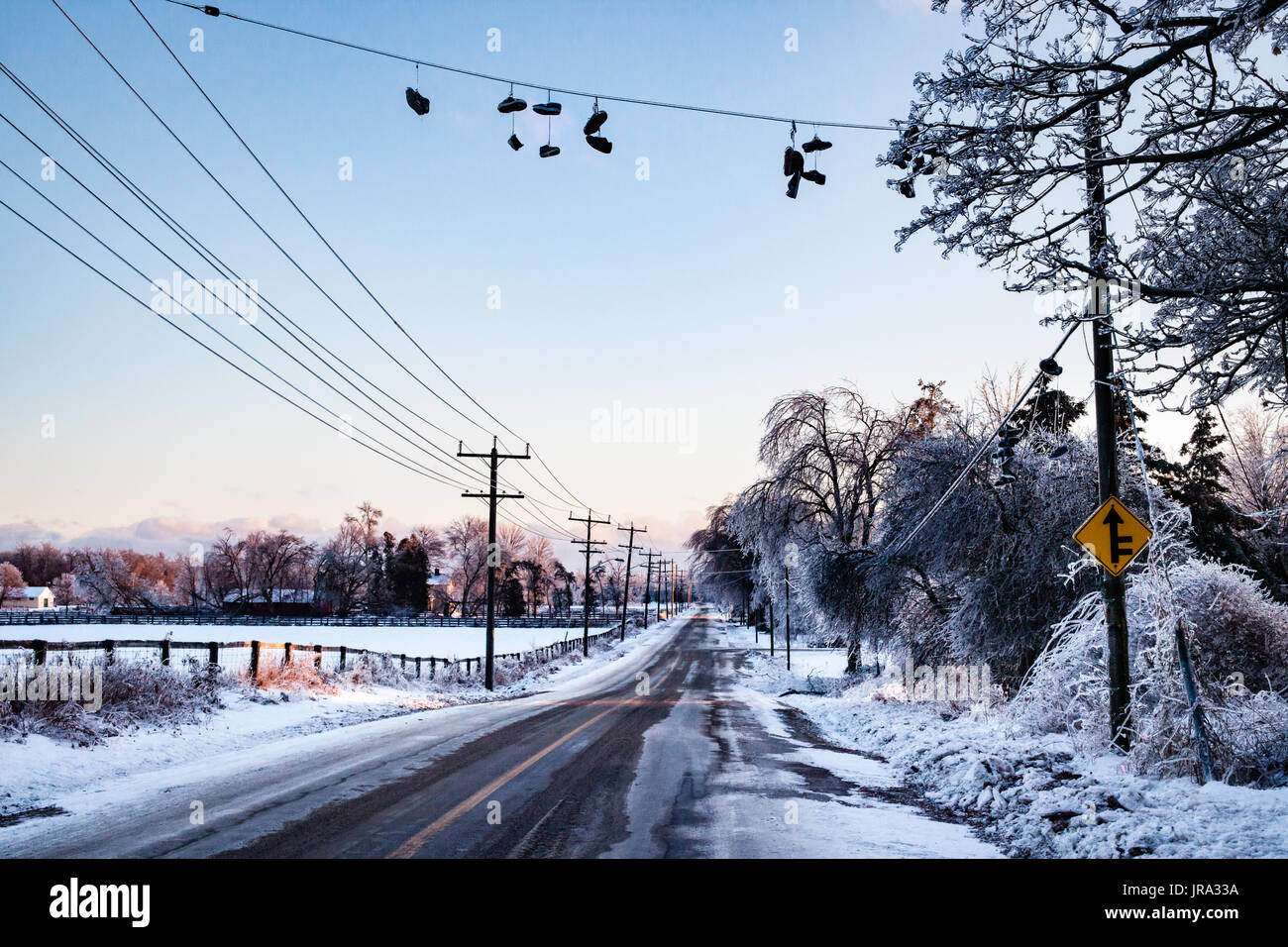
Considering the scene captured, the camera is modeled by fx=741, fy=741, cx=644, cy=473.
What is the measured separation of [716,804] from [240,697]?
11000 millimetres

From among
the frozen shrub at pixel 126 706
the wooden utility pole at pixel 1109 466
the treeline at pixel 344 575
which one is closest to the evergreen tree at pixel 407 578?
the treeline at pixel 344 575

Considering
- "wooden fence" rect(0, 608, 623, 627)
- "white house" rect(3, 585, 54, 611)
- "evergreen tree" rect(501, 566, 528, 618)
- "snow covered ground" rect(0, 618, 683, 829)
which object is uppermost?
"snow covered ground" rect(0, 618, 683, 829)

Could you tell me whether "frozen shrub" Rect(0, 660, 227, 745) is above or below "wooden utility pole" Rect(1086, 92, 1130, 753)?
below

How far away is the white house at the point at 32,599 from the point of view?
132625 mm

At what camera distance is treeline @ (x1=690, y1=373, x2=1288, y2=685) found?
15359 mm

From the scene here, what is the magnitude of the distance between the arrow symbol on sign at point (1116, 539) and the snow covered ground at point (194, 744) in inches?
434

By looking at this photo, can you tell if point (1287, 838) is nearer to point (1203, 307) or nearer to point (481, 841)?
point (1203, 307)

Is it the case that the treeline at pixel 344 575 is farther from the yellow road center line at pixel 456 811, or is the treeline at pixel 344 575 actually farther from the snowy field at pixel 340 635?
the yellow road center line at pixel 456 811

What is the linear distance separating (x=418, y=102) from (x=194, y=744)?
9.49m

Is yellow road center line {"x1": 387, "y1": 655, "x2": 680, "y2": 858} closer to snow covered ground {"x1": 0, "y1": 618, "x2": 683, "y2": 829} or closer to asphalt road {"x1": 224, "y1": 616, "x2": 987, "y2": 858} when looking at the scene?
asphalt road {"x1": 224, "y1": 616, "x2": 987, "y2": 858}

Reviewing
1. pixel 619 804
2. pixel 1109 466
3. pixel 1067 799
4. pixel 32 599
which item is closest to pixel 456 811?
pixel 619 804

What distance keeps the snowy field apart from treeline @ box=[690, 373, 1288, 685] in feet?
91.6

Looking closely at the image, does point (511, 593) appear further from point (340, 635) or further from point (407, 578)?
point (340, 635)

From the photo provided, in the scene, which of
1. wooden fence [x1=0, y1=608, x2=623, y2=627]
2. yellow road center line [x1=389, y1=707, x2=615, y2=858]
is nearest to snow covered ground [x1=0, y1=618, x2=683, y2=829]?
yellow road center line [x1=389, y1=707, x2=615, y2=858]
